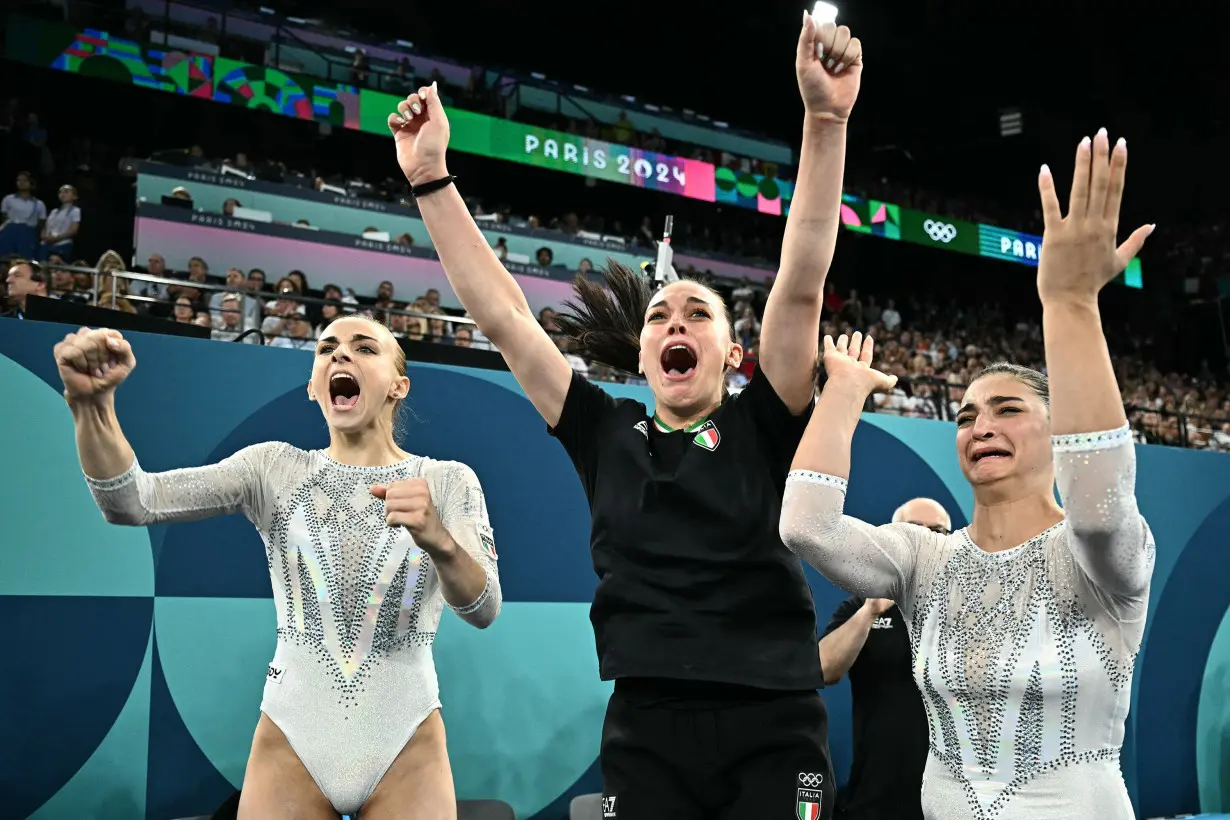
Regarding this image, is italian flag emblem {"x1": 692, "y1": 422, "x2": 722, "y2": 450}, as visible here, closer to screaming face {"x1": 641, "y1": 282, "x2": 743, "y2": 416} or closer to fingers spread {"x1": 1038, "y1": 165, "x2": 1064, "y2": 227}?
screaming face {"x1": 641, "y1": 282, "x2": 743, "y2": 416}

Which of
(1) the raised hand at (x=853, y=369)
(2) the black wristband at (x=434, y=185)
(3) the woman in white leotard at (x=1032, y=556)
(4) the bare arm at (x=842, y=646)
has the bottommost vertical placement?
(4) the bare arm at (x=842, y=646)

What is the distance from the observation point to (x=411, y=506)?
7.23ft

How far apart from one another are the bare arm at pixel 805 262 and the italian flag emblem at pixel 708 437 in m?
0.17

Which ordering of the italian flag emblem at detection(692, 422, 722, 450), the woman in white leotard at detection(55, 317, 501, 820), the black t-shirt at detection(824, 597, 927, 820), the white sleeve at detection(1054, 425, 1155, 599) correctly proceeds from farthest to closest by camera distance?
the black t-shirt at detection(824, 597, 927, 820), the woman in white leotard at detection(55, 317, 501, 820), the italian flag emblem at detection(692, 422, 722, 450), the white sleeve at detection(1054, 425, 1155, 599)

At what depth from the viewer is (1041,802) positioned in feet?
6.35

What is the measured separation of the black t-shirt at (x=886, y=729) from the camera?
4.16 metres

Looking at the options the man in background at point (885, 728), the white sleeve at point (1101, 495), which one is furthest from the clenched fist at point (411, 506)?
the man in background at point (885, 728)

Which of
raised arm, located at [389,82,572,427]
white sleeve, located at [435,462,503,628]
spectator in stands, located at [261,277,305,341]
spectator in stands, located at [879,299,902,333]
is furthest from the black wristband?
spectator in stands, located at [879,299,902,333]

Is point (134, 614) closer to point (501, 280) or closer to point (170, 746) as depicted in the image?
point (170, 746)

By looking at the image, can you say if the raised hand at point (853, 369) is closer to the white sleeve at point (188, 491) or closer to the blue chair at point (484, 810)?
the white sleeve at point (188, 491)

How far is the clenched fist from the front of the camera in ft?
7.18

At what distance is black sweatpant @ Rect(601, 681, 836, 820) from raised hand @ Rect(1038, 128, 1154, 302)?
947 mm

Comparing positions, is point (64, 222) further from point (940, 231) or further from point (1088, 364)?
point (940, 231)

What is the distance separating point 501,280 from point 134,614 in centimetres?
290
